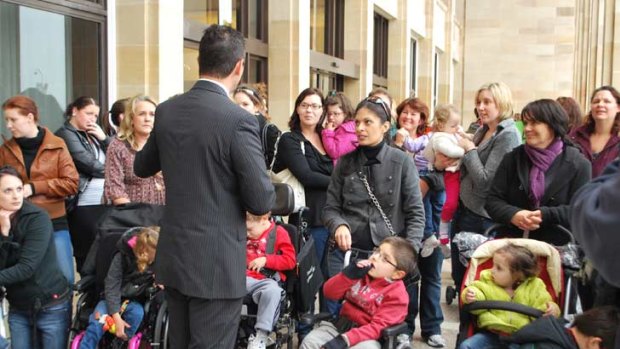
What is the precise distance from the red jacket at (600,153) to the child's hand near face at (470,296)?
1622 millimetres

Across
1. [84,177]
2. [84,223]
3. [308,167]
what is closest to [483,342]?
[308,167]

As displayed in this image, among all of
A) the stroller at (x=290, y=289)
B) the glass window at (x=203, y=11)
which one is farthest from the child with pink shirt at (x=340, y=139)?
the glass window at (x=203, y=11)

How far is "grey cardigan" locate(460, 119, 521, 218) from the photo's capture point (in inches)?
195

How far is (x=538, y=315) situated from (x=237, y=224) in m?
1.75

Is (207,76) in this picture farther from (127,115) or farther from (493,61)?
(493,61)

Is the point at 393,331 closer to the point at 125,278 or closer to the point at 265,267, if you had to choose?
the point at 265,267

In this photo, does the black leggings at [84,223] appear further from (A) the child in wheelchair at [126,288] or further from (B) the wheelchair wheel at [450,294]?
(B) the wheelchair wheel at [450,294]

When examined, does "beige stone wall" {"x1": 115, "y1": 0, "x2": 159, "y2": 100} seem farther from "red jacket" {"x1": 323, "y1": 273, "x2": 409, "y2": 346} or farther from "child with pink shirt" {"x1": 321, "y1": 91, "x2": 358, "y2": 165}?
"red jacket" {"x1": 323, "y1": 273, "x2": 409, "y2": 346}

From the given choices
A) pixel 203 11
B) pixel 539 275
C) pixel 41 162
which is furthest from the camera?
pixel 203 11

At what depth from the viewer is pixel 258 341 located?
13.6 feet

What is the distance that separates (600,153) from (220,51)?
10.8ft

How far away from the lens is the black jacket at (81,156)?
550 centimetres

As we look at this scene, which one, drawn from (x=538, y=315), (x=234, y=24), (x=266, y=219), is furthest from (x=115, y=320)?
(x=234, y=24)

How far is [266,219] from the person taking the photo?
15.4ft
